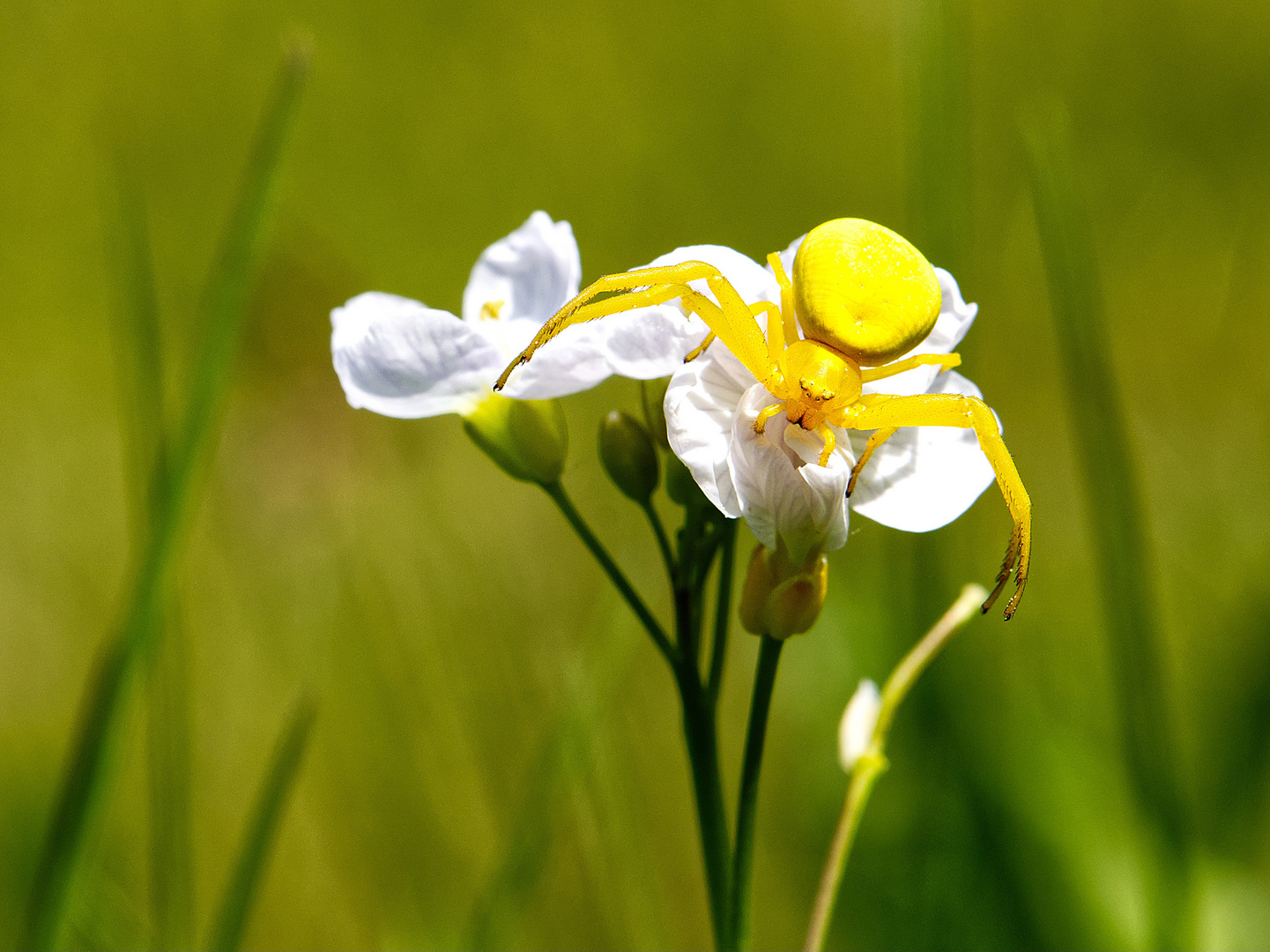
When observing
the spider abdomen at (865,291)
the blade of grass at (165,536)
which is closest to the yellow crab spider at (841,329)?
the spider abdomen at (865,291)

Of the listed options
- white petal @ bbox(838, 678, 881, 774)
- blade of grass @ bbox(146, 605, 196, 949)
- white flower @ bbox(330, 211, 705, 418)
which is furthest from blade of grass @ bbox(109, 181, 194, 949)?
white petal @ bbox(838, 678, 881, 774)

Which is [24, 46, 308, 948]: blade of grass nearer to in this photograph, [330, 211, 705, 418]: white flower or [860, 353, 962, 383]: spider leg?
[330, 211, 705, 418]: white flower

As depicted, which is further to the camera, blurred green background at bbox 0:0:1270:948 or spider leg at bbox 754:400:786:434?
blurred green background at bbox 0:0:1270:948

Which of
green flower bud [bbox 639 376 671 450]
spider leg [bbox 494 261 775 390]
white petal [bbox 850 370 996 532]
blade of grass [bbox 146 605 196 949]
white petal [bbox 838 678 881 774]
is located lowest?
blade of grass [bbox 146 605 196 949]

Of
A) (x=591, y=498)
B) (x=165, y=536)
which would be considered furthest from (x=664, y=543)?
(x=591, y=498)

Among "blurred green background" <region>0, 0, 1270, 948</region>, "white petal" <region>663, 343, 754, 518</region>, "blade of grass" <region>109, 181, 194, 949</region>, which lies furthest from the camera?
"blurred green background" <region>0, 0, 1270, 948</region>

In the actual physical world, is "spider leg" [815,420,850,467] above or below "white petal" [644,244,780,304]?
below

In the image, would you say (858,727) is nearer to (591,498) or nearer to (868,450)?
(868,450)
